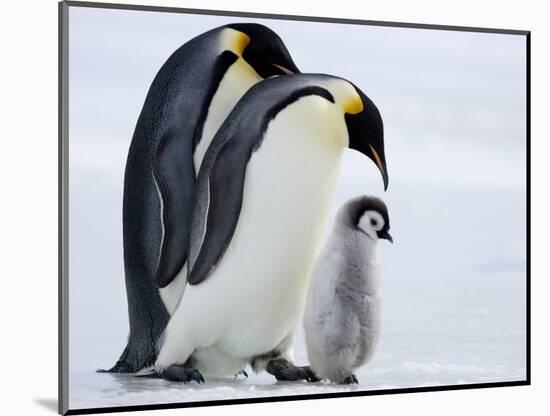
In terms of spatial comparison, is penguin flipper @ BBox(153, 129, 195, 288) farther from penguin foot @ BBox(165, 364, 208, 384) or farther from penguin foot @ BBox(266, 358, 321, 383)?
penguin foot @ BBox(266, 358, 321, 383)

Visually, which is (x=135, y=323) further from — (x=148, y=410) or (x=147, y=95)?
(x=147, y=95)

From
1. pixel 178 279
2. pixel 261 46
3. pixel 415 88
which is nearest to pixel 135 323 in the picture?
pixel 178 279

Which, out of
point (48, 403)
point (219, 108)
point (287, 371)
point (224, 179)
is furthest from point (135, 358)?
point (219, 108)

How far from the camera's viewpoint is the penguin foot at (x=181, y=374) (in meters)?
3.62

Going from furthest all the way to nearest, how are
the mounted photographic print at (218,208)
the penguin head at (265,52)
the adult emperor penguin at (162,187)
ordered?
the penguin head at (265,52) → the adult emperor penguin at (162,187) → the mounted photographic print at (218,208)

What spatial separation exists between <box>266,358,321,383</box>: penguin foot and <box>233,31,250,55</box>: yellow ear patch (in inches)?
37.9

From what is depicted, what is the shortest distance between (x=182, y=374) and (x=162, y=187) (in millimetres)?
563

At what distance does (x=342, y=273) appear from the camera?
3.63 m

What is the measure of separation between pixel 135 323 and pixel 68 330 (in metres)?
0.23

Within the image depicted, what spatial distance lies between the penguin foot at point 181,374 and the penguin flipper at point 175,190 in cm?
29

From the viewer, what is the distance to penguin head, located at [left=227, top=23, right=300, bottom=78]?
3.74m

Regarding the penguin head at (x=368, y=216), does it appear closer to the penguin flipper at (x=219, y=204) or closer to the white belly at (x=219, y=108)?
the penguin flipper at (x=219, y=204)

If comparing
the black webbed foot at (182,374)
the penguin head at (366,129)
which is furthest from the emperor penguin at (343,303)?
the black webbed foot at (182,374)

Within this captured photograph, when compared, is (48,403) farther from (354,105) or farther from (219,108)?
(354,105)
